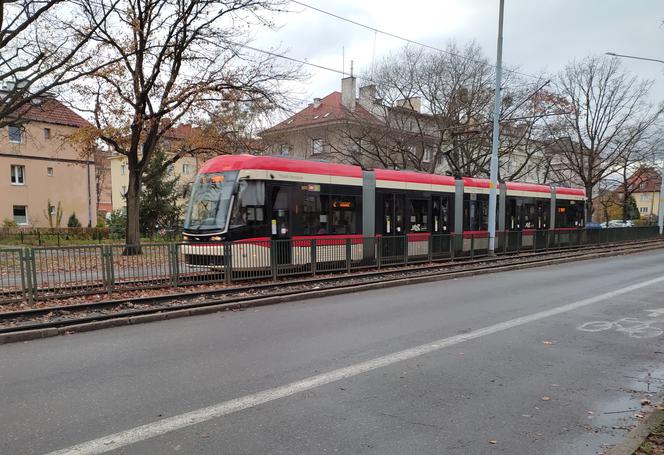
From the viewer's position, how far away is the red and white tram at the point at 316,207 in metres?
12.7

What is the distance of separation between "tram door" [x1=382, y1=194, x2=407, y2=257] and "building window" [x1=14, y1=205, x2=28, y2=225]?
33319 mm

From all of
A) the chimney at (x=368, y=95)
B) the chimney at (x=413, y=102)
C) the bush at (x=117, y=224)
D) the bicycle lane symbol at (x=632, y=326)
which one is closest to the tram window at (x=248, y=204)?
the bicycle lane symbol at (x=632, y=326)

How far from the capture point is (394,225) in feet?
55.6

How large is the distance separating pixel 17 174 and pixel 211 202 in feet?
108

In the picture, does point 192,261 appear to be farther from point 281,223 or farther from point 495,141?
point 495,141

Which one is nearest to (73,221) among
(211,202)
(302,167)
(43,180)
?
(43,180)

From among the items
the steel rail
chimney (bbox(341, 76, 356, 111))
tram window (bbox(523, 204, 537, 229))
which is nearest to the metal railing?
the steel rail

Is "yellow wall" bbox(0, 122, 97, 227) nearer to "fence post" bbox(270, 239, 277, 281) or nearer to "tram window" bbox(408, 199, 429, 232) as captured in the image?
"tram window" bbox(408, 199, 429, 232)

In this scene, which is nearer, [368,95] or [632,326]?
[632,326]

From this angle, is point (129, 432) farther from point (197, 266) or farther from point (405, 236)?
point (405, 236)

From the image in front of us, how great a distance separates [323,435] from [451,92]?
2784 cm

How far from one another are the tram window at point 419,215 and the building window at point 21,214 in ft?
110

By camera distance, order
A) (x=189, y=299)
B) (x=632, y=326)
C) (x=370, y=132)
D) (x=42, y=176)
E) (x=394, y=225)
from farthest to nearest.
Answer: (x=42, y=176)
(x=370, y=132)
(x=394, y=225)
(x=189, y=299)
(x=632, y=326)

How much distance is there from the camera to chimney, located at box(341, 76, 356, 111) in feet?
111
